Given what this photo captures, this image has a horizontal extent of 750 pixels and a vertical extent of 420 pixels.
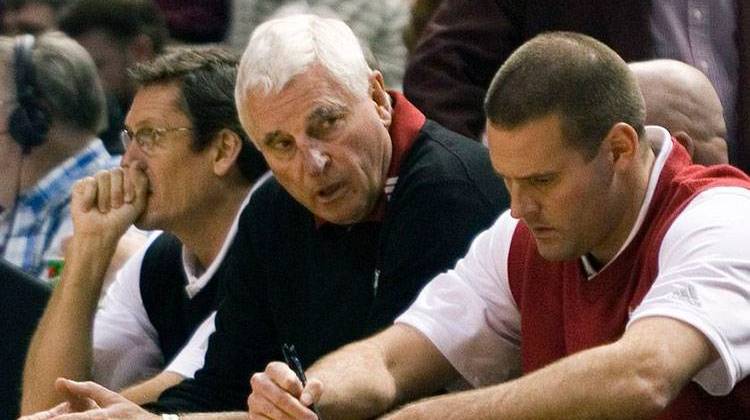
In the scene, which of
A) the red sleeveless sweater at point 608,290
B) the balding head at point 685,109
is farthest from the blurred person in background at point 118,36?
the red sleeveless sweater at point 608,290

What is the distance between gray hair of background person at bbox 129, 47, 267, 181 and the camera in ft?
14.1

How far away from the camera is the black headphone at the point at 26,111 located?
16.1 ft

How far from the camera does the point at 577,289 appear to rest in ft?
10.5

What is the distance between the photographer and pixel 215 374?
12.9 feet

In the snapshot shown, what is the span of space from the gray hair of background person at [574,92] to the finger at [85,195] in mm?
1528

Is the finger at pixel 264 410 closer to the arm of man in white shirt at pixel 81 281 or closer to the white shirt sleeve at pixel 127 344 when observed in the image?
the arm of man in white shirt at pixel 81 281

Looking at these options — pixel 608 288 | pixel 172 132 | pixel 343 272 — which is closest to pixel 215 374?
pixel 343 272

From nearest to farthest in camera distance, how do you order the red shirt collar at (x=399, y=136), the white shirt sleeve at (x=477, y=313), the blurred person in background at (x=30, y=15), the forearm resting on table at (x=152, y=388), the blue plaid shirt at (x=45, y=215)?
→ the white shirt sleeve at (x=477, y=313)
the red shirt collar at (x=399, y=136)
the forearm resting on table at (x=152, y=388)
the blue plaid shirt at (x=45, y=215)
the blurred person in background at (x=30, y=15)

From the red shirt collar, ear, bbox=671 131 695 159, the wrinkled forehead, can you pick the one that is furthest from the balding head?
the wrinkled forehead

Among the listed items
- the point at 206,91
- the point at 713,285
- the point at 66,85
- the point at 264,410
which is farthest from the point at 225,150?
the point at 713,285

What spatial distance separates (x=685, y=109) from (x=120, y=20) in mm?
2339

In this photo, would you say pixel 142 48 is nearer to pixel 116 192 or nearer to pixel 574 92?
pixel 116 192

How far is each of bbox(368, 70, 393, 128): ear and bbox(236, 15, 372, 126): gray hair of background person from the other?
0.02 m

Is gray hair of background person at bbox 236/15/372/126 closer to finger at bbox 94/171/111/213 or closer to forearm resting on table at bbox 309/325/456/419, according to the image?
forearm resting on table at bbox 309/325/456/419
